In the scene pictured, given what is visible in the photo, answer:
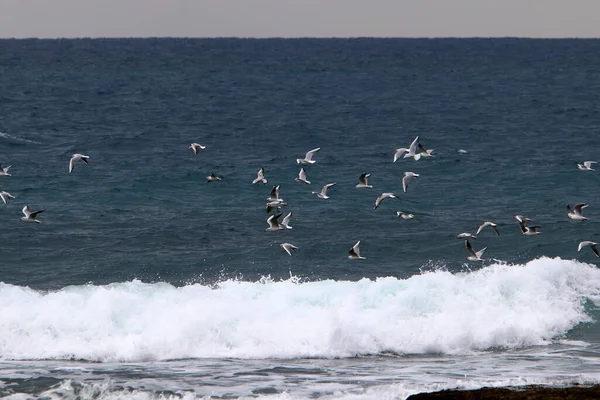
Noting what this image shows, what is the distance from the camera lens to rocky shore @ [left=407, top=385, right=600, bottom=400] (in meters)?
15.1

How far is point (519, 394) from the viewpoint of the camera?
15.2 meters

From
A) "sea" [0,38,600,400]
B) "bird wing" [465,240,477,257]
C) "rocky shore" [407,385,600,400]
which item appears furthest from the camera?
"bird wing" [465,240,477,257]

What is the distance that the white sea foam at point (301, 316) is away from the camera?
21719 millimetres

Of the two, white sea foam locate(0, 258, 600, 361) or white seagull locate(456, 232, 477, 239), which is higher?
white seagull locate(456, 232, 477, 239)

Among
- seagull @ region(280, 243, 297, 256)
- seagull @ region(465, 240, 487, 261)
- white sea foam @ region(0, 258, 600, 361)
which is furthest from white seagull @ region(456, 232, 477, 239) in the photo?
seagull @ region(280, 243, 297, 256)

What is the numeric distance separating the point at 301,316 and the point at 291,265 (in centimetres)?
436

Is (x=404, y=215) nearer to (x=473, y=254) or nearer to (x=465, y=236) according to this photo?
(x=465, y=236)

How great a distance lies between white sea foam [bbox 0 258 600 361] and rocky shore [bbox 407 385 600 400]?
595 cm

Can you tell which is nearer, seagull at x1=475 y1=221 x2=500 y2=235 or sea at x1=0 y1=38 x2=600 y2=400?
sea at x1=0 y1=38 x2=600 y2=400

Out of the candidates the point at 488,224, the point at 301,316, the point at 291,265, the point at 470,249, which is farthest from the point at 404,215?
the point at 301,316

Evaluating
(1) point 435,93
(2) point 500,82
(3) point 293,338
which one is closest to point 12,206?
(3) point 293,338

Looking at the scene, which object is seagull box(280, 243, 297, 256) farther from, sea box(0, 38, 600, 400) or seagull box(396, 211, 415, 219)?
seagull box(396, 211, 415, 219)

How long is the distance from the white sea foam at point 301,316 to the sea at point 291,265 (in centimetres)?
6

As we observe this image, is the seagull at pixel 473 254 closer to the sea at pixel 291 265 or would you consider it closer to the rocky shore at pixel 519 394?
the sea at pixel 291 265
